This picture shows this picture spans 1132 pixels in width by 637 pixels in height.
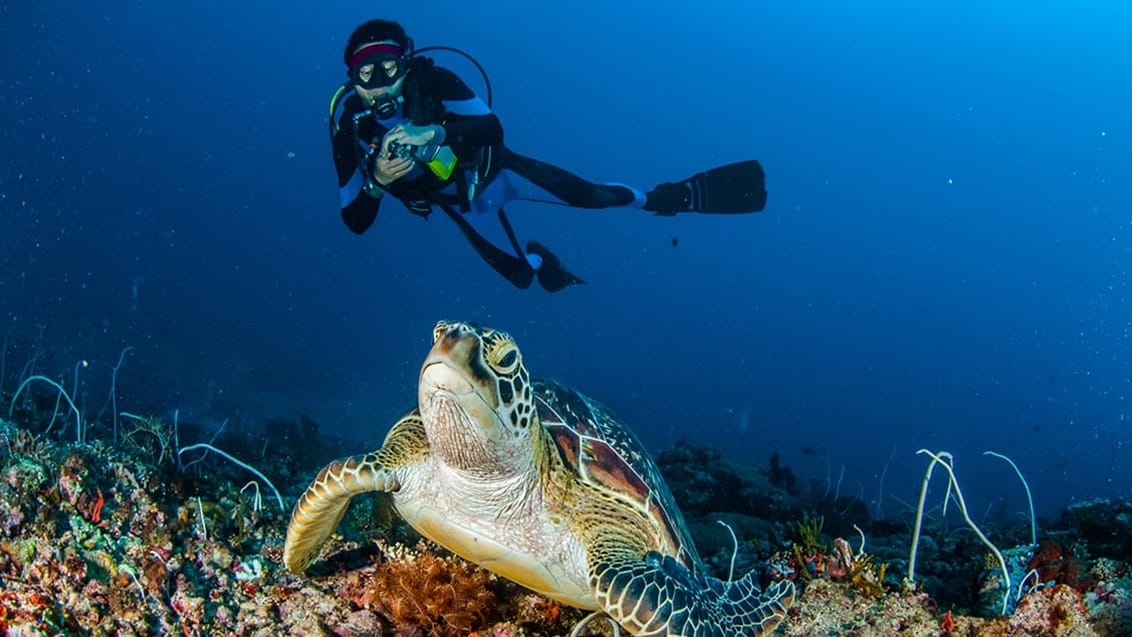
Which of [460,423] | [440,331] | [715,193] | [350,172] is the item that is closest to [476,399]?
[460,423]

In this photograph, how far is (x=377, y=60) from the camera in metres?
5.77

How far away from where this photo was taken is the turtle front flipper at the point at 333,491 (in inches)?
101

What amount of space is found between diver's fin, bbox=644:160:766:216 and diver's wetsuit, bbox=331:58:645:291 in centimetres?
32

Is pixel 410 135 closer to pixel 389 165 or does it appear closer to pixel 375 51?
pixel 389 165

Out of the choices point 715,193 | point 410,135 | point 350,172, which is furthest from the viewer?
point 715,193

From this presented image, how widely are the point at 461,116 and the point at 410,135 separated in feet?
2.13

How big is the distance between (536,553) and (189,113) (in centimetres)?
12450

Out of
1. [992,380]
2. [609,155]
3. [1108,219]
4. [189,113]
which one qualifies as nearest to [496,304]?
[609,155]

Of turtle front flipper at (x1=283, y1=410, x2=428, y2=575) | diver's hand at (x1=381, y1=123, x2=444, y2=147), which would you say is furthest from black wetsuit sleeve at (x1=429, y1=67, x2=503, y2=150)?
turtle front flipper at (x1=283, y1=410, x2=428, y2=575)

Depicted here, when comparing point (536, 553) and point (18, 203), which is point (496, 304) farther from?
point (536, 553)

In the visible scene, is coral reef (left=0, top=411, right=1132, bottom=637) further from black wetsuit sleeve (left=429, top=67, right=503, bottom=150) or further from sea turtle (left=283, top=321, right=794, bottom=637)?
black wetsuit sleeve (left=429, top=67, right=503, bottom=150)

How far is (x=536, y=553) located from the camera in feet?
8.41

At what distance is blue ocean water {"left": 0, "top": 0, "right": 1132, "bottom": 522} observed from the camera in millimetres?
30594

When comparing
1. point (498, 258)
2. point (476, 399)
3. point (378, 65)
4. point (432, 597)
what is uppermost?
point (378, 65)
